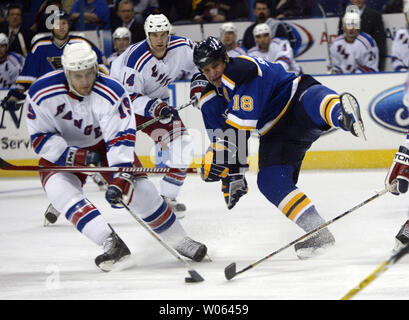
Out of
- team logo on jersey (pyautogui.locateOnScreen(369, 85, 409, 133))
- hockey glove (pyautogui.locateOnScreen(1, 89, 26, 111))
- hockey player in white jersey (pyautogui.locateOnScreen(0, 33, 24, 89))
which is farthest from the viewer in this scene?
hockey player in white jersey (pyautogui.locateOnScreen(0, 33, 24, 89))

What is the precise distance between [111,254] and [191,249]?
1.23ft

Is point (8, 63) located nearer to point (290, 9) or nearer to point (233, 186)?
point (290, 9)

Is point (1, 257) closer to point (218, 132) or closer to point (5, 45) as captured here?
point (218, 132)

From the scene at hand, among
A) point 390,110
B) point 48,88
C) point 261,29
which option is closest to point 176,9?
point 261,29

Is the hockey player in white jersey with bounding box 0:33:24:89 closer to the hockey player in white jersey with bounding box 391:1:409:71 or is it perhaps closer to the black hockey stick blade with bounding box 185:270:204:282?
the hockey player in white jersey with bounding box 391:1:409:71

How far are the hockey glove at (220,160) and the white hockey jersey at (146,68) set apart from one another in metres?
1.53

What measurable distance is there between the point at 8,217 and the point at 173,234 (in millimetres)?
1782

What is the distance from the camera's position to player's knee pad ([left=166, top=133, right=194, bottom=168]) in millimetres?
4809

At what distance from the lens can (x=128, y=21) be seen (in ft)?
22.5

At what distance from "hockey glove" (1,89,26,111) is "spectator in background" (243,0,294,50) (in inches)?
86.2

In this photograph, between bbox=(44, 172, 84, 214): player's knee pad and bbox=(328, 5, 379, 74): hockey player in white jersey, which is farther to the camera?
bbox=(328, 5, 379, 74): hockey player in white jersey

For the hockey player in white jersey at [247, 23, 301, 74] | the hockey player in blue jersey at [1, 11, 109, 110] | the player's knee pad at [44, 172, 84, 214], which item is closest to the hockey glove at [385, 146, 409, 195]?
the player's knee pad at [44, 172, 84, 214]

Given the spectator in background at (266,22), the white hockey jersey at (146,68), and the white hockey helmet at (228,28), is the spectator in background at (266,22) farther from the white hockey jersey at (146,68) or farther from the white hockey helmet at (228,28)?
the white hockey jersey at (146,68)

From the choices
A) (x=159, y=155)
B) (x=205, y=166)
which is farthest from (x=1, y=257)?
(x=159, y=155)
